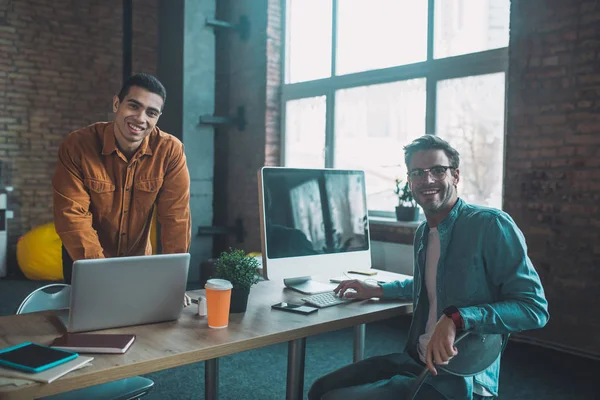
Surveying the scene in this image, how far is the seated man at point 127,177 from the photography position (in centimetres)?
225

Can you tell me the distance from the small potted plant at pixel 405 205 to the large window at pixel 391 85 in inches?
8.6

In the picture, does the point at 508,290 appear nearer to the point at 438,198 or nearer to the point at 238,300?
the point at 438,198

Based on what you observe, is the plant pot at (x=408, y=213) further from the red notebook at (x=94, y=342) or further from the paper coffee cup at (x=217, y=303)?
the red notebook at (x=94, y=342)

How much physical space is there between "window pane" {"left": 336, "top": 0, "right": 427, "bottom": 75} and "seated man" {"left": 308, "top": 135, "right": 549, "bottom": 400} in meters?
3.46

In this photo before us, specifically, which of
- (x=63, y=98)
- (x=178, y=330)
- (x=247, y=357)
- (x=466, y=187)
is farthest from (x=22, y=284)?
(x=178, y=330)

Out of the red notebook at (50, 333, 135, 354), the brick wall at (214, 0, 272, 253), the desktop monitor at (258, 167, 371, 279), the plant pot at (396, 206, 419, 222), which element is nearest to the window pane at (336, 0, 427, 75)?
the brick wall at (214, 0, 272, 253)

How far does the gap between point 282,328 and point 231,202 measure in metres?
5.18

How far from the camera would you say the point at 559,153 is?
3.83 meters

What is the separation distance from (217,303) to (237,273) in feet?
0.55

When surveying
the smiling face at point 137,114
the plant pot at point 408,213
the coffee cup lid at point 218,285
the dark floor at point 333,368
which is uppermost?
→ the smiling face at point 137,114

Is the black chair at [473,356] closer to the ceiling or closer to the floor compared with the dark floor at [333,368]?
closer to the ceiling

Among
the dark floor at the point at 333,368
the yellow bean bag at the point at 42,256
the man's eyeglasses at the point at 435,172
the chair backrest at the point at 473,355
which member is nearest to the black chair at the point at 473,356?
the chair backrest at the point at 473,355

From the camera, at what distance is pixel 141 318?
1680 mm

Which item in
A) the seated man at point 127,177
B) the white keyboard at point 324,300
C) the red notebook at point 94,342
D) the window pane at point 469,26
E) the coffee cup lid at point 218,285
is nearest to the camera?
the red notebook at point 94,342
